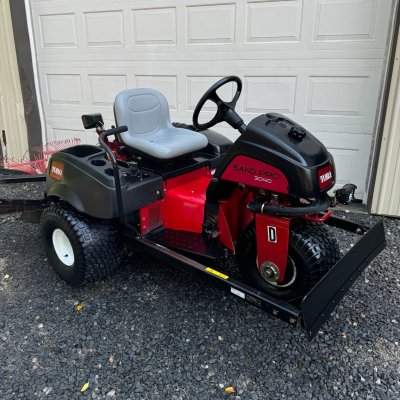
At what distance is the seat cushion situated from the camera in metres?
2.48

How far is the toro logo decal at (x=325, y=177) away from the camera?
6.20 ft

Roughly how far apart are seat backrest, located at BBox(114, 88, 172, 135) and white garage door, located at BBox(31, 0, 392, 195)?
1.19m

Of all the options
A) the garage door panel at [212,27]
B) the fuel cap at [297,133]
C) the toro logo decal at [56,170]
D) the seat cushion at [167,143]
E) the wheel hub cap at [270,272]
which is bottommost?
the wheel hub cap at [270,272]

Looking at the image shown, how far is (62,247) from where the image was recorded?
104 inches

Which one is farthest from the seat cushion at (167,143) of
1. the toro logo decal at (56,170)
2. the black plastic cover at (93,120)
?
the toro logo decal at (56,170)

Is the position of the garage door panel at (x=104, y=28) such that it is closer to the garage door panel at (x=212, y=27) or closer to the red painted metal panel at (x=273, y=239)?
the garage door panel at (x=212, y=27)

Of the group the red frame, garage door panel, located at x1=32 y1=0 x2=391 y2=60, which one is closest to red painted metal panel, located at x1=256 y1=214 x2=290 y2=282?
the red frame

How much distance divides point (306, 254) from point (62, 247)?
154 cm

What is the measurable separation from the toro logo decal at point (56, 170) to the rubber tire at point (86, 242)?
172mm

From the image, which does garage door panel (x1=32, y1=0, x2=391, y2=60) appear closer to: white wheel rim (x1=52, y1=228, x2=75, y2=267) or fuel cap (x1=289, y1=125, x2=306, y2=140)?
fuel cap (x1=289, y1=125, x2=306, y2=140)

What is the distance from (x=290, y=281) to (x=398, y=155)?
6.09ft

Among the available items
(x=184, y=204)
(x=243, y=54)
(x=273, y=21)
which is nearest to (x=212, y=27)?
(x=243, y=54)

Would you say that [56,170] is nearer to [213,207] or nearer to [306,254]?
[213,207]

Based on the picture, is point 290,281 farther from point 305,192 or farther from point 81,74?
point 81,74
